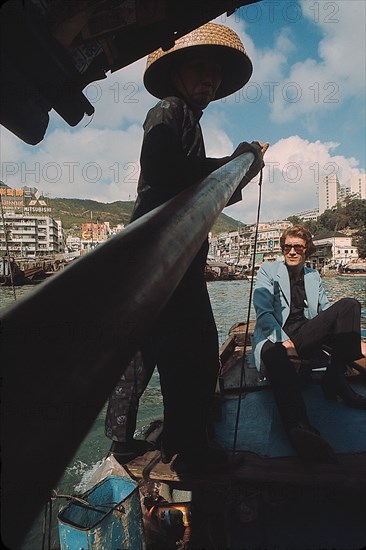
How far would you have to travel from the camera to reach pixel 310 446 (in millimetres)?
2506

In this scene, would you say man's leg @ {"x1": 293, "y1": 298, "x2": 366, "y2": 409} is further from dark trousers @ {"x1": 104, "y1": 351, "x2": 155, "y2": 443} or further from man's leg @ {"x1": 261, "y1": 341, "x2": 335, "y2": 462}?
dark trousers @ {"x1": 104, "y1": 351, "x2": 155, "y2": 443}

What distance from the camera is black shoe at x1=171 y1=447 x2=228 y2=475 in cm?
232

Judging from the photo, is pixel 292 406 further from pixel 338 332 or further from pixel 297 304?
pixel 297 304

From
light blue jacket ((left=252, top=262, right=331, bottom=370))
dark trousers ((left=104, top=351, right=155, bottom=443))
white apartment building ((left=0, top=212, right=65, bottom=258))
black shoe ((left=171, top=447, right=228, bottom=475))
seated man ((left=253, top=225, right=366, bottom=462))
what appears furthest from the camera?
white apartment building ((left=0, top=212, right=65, bottom=258))

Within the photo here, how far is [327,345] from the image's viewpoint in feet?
12.2

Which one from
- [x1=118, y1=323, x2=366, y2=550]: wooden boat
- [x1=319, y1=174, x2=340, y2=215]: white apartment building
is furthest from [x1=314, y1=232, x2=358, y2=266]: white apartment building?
[x1=118, y1=323, x2=366, y2=550]: wooden boat

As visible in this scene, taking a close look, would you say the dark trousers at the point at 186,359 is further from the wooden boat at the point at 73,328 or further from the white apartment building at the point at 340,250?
the white apartment building at the point at 340,250

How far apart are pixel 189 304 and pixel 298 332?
176 centimetres

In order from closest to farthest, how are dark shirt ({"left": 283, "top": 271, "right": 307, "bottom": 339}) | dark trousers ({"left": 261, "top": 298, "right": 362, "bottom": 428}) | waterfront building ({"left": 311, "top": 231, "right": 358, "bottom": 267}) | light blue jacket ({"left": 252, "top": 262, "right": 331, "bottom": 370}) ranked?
dark trousers ({"left": 261, "top": 298, "right": 362, "bottom": 428})
light blue jacket ({"left": 252, "top": 262, "right": 331, "bottom": 370})
dark shirt ({"left": 283, "top": 271, "right": 307, "bottom": 339})
waterfront building ({"left": 311, "top": 231, "right": 358, "bottom": 267})

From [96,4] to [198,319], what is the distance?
5.31 ft

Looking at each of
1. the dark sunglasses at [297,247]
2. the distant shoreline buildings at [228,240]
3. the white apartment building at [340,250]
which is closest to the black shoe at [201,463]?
the dark sunglasses at [297,247]

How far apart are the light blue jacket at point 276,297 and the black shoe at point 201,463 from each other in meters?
1.36

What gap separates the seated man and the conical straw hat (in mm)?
1776

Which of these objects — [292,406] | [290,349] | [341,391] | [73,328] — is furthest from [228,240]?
[73,328]
